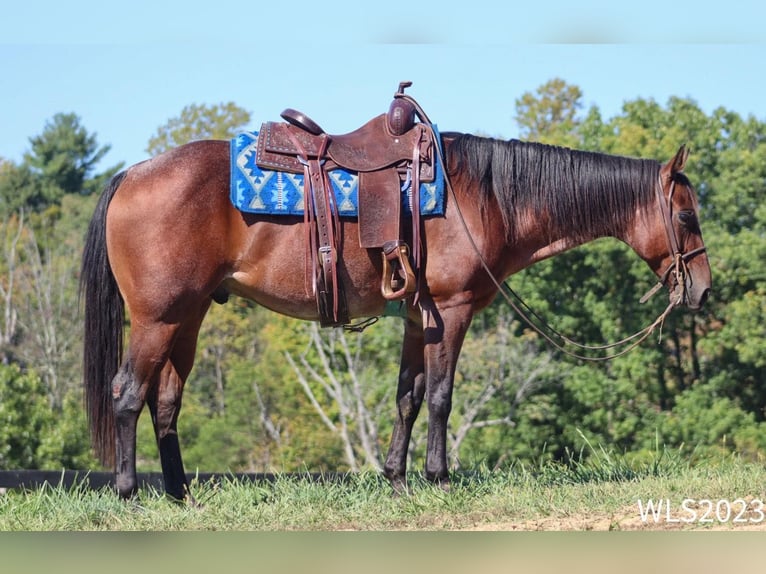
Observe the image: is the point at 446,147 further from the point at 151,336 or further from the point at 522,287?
the point at 522,287

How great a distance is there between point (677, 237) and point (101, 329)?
3.93 m

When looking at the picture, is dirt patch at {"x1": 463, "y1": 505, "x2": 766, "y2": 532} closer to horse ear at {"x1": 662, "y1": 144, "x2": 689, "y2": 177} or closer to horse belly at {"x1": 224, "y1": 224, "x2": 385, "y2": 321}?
horse belly at {"x1": 224, "y1": 224, "x2": 385, "y2": 321}

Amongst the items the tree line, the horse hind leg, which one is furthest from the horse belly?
the tree line

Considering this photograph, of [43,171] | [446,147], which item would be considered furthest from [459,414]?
[43,171]

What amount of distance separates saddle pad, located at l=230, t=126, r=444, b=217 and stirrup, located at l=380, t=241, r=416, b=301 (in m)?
0.31

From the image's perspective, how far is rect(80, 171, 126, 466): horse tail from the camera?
6.47m

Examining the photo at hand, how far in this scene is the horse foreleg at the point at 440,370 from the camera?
21.0ft

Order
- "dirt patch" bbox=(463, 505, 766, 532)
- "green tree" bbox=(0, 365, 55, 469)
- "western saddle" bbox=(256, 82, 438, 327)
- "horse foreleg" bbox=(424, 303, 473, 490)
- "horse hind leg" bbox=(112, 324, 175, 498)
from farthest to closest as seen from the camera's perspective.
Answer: "green tree" bbox=(0, 365, 55, 469), "horse foreleg" bbox=(424, 303, 473, 490), "western saddle" bbox=(256, 82, 438, 327), "horse hind leg" bbox=(112, 324, 175, 498), "dirt patch" bbox=(463, 505, 766, 532)

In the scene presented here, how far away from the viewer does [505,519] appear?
5824 mm

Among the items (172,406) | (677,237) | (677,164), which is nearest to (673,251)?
(677,237)

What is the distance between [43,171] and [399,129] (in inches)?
1684

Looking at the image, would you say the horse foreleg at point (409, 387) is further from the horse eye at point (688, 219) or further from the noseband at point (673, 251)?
the horse eye at point (688, 219)

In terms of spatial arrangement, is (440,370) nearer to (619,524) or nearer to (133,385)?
(619,524)

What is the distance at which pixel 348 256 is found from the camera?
639 cm
